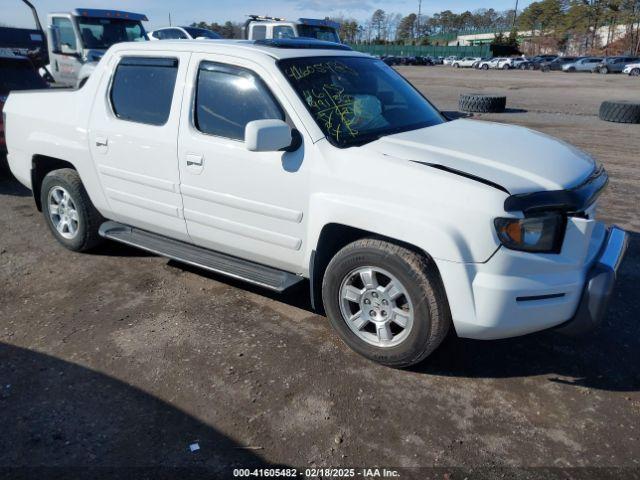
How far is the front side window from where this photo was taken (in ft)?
46.1

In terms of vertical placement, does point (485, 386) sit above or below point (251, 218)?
below

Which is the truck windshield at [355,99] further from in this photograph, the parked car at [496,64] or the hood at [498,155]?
the parked car at [496,64]

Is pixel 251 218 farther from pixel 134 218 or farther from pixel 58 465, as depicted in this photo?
pixel 58 465

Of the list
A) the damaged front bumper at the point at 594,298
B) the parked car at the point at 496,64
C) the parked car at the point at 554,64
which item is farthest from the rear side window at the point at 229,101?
the parked car at the point at 496,64

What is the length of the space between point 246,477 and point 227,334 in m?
1.34

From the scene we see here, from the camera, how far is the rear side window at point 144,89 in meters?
4.08

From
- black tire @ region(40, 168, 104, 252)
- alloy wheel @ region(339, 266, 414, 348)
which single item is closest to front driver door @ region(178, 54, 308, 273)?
alloy wheel @ region(339, 266, 414, 348)

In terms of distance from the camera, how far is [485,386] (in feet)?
10.6

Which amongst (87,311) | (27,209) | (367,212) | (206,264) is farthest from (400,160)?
(27,209)

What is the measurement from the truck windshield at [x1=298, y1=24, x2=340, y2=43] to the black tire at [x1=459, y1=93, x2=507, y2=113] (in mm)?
4043

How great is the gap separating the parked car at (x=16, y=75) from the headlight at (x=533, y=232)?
332 inches

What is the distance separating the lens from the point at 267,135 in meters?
3.15

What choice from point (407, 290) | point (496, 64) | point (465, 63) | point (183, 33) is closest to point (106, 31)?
point (183, 33)

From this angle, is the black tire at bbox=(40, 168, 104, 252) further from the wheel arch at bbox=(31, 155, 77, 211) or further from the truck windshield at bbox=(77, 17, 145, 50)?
the truck windshield at bbox=(77, 17, 145, 50)
